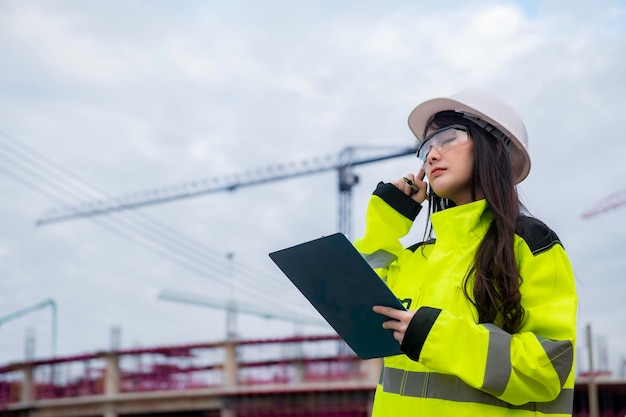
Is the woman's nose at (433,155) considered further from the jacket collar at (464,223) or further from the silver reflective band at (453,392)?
the silver reflective band at (453,392)

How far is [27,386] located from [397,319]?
54.6 feet

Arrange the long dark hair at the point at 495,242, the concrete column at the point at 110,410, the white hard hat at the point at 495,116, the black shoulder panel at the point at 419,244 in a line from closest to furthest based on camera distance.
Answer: the long dark hair at the point at 495,242 < the white hard hat at the point at 495,116 < the black shoulder panel at the point at 419,244 < the concrete column at the point at 110,410

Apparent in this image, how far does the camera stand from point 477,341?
1836 millimetres

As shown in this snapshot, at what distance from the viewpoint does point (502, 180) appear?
2.16 meters

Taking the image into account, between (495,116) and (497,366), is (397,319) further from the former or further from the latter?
(495,116)

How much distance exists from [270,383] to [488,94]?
12.8 meters

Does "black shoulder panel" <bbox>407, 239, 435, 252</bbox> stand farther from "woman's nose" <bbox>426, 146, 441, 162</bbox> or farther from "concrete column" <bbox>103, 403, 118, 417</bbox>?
"concrete column" <bbox>103, 403, 118, 417</bbox>

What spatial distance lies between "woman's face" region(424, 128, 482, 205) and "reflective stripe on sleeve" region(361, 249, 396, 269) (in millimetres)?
303

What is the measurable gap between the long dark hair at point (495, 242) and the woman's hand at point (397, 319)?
0.65 ft

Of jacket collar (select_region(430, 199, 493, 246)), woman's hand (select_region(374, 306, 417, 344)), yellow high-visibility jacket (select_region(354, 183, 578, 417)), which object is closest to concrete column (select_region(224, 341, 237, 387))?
yellow high-visibility jacket (select_region(354, 183, 578, 417))

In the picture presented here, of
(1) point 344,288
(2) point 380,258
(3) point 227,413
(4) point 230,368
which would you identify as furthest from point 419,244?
(3) point 227,413

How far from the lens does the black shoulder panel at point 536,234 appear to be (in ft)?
6.62

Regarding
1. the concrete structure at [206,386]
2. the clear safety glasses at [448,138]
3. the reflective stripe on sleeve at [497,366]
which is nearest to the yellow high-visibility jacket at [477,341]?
the reflective stripe on sleeve at [497,366]

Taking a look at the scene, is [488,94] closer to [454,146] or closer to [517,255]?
[454,146]
